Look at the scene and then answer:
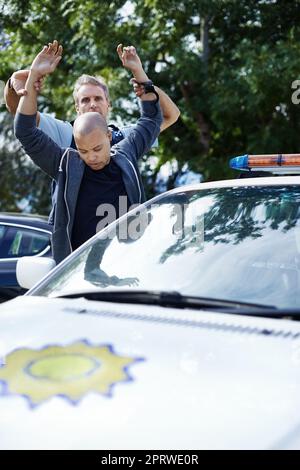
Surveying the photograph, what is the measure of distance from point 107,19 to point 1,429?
12.5m

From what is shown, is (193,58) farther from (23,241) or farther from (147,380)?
(147,380)

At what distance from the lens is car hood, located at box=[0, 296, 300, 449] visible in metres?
A: 1.96

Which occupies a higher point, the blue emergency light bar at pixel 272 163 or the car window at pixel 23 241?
the car window at pixel 23 241

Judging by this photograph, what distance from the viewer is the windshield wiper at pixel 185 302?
265 cm

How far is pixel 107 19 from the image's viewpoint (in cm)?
1383

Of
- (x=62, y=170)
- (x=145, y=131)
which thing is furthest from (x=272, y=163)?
(x=62, y=170)

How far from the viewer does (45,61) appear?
441cm

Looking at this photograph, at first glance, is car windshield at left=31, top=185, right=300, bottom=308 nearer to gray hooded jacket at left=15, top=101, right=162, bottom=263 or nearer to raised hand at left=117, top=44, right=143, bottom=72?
gray hooded jacket at left=15, top=101, right=162, bottom=263

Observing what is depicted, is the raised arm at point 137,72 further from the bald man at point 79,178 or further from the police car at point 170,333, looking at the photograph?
the police car at point 170,333

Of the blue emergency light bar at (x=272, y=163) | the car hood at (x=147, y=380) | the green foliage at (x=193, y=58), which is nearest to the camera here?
the car hood at (x=147, y=380)

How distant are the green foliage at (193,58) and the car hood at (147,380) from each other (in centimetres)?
1023

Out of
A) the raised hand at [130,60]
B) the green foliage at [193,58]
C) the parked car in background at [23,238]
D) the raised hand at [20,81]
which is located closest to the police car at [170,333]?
the raised hand at [20,81]

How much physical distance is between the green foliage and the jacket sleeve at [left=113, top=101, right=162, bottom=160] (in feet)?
26.3
